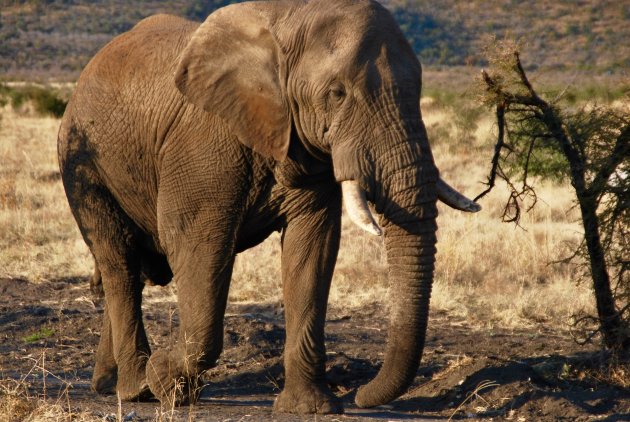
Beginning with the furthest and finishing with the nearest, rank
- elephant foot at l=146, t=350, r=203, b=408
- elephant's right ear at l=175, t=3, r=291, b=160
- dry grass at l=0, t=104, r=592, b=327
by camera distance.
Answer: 1. dry grass at l=0, t=104, r=592, b=327
2. elephant foot at l=146, t=350, r=203, b=408
3. elephant's right ear at l=175, t=3, r=291, b=160

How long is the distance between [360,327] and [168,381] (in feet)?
10.6

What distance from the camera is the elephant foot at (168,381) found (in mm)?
7621

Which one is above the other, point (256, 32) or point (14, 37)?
point (14, 37)

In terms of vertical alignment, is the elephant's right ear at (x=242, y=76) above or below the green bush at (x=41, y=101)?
below

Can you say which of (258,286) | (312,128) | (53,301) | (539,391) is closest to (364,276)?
(258,286)

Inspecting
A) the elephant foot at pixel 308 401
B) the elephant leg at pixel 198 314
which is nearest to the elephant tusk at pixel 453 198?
the elephant leg at pixel 198 314

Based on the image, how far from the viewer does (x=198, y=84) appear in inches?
282

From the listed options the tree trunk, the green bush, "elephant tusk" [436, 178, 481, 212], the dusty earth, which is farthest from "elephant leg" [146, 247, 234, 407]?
the green bush

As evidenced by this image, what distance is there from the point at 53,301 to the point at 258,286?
2.03 m

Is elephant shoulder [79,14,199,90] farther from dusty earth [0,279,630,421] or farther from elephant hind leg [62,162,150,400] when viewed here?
dusty earth [0,279,630,421]

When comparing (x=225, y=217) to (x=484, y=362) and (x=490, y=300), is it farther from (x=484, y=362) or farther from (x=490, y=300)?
(x=490, y=300)

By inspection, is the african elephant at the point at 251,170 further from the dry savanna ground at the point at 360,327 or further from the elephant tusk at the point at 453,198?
the dry savanna ground at the point at 360,327

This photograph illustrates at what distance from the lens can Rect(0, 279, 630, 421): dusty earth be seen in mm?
7367

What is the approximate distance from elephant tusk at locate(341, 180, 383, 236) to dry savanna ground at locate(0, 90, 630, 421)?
139cm
